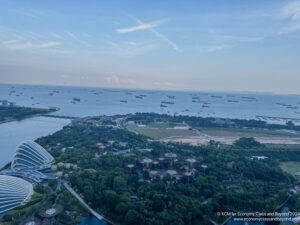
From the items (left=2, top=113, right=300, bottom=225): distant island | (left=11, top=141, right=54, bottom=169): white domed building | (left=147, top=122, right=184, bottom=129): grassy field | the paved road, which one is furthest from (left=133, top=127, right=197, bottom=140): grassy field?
the paved road

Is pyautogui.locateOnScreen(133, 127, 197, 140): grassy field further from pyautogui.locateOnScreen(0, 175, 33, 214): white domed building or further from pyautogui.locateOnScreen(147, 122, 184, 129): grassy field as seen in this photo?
pyautogui.locateOnScreen(0, 175, 33, 214): white domed building

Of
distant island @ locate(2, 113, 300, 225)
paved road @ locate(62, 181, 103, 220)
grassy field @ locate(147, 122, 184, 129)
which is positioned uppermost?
grassy field @ locate(147, 122, 184, 129)

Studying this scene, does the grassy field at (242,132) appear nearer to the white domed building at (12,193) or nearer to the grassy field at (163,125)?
the grassy field at (163,125)

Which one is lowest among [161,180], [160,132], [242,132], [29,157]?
[161,180]

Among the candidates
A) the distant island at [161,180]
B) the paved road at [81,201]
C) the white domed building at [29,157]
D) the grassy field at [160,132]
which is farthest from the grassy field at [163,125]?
the paved road at [81,201]

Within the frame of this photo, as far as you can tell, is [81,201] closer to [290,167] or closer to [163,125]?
[290,167]

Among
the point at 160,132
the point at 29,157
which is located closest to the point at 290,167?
the point at 160,132
